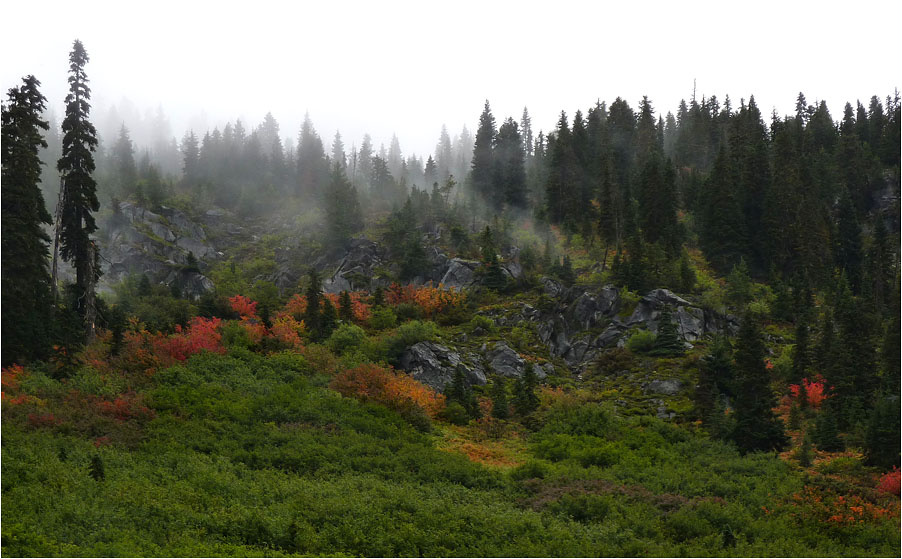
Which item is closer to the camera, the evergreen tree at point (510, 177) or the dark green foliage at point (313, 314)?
→ the dark green foliage at point (313, 314)

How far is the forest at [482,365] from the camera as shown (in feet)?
51.0

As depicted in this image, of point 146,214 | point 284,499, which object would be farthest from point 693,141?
point 284,499

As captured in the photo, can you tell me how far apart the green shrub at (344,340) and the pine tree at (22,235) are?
14.5 metres

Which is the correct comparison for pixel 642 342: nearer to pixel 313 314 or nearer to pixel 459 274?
pixel 459 274

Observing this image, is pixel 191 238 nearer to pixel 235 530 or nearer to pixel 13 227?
pixel 13 227

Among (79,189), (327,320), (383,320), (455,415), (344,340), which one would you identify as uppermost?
(79,189)

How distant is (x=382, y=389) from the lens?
2844 centimetres

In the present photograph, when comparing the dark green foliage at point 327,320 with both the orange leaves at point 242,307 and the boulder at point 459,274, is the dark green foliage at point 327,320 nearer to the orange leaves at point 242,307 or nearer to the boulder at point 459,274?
the orange leaves at point 242,307

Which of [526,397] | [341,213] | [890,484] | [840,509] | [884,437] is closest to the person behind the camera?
[840,509]

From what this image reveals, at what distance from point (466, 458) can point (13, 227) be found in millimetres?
21306

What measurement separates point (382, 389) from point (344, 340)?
8.60m

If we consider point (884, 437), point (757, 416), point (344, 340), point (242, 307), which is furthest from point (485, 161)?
point (884, 437)

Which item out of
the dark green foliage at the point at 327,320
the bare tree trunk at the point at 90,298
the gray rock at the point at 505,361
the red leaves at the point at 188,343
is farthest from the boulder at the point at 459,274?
the bare tree trunk at the point at 90,298

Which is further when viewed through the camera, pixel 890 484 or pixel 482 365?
pixel 482 365
